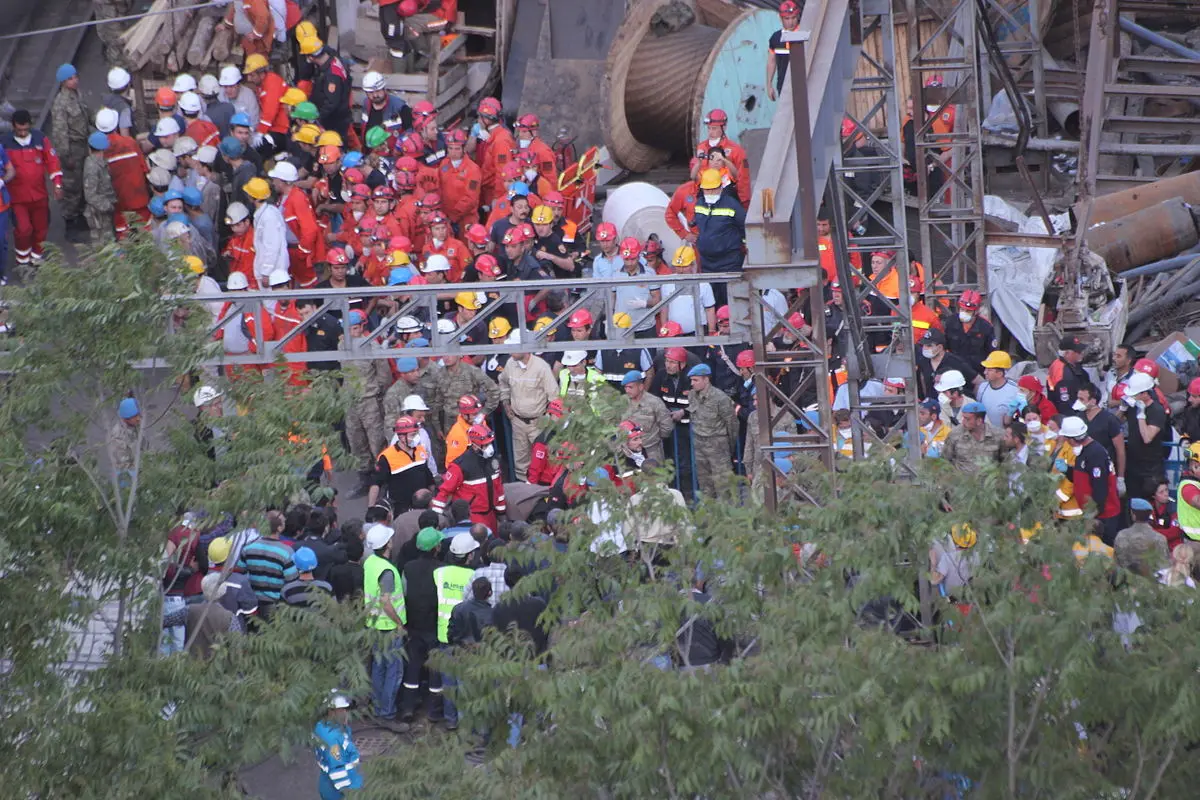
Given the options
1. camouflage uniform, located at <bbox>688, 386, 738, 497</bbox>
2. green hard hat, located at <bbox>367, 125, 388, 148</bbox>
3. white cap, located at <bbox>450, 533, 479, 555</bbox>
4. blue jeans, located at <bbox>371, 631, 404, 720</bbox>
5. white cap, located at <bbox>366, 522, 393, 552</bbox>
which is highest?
green hard hat, located at <bbox>367, 125, 388, 148</bbox>

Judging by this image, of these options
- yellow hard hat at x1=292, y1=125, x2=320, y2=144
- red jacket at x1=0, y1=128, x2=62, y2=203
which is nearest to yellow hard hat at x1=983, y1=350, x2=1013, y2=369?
yellow hard hat at x1=292, y1=125, x2=320, y2=144

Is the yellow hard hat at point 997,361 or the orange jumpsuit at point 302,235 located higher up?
the orange jumpsuit at point 302,235

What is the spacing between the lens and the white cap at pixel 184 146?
20094 millimetres

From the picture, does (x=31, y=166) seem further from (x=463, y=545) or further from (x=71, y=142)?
(x=463, y=545)

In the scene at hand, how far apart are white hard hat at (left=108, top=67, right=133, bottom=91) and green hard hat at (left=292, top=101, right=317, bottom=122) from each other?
1996 mm

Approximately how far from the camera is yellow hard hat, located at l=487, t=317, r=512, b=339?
1697 cm

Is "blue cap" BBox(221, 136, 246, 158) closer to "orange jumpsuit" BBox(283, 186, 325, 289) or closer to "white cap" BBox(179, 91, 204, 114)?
"white cap" BBox(179, 91, 204, 114)

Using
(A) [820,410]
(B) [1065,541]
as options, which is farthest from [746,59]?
(B) [1065,541]

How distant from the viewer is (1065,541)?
8.38 m

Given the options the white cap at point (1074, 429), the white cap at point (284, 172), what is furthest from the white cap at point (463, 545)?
the white cap at point (284, 172)

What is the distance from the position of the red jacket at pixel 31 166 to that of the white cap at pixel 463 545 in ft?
27.8

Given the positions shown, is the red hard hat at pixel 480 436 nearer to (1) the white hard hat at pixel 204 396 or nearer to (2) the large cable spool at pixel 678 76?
(1) the white hard hat at pixel 204 396

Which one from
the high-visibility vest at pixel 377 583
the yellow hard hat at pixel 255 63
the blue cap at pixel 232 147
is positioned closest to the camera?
the high-visibility vest at pixel 377 583

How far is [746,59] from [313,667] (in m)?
11.6
